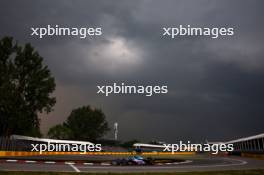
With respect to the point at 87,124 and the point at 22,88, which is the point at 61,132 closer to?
the point at 87,124

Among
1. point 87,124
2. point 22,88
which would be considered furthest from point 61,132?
point 22,88

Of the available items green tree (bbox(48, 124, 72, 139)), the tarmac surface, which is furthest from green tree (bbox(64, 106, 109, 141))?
the tarmac surface

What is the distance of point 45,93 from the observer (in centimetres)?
6700

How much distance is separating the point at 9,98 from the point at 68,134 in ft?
265

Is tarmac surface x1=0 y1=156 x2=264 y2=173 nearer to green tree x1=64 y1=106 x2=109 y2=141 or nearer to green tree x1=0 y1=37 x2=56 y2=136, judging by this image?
green tree x1=0 y1=37 x2=56 y2=136

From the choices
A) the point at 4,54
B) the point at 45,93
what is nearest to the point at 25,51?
the point at 4,54

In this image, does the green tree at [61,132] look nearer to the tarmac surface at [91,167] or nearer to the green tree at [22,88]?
the green tree at [22,88]

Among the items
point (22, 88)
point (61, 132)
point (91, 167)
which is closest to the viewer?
point (91, 167)

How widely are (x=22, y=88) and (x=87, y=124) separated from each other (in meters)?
80.2

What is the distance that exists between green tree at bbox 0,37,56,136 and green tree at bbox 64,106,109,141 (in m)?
73.9

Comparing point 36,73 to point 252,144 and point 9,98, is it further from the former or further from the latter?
point 252,144

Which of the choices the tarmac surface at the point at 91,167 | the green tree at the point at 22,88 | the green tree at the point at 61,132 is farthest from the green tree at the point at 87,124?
the tarmac surface at the point at 91,167

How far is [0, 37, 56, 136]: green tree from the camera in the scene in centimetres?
6278

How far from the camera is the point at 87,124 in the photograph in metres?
144
